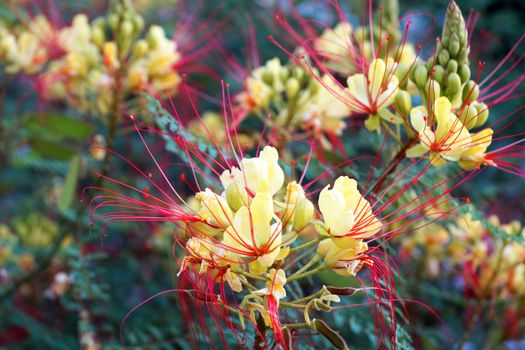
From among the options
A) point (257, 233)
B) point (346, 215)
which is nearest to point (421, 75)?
point (346, 215)

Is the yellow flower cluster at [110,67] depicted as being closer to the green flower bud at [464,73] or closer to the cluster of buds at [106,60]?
the cluster of buds at [106,60]

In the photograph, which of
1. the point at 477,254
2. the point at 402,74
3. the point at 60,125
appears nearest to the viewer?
the point at 402,74

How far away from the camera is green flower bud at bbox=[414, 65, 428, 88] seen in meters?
1.24

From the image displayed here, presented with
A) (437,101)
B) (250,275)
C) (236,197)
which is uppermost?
(437,101)

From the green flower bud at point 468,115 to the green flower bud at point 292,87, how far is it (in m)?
0.67

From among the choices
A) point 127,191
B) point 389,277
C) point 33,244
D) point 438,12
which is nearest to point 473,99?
point 389,277

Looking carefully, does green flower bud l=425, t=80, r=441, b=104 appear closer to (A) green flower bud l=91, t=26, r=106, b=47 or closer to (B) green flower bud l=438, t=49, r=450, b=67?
(B) green flower bud l=438, t=49, r=450, b=67

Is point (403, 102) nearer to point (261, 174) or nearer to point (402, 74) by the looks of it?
point (402, 74)

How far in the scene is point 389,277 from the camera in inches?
43.3

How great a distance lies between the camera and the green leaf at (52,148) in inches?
80.9

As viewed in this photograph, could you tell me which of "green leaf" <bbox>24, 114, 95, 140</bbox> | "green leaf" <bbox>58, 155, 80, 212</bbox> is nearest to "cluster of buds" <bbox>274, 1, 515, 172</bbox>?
"green leaf" <bbox>58, 155, 80, 212</bbox>

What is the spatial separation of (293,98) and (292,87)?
34mm

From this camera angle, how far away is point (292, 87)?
1.79 m

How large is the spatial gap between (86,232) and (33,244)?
0.50 m
